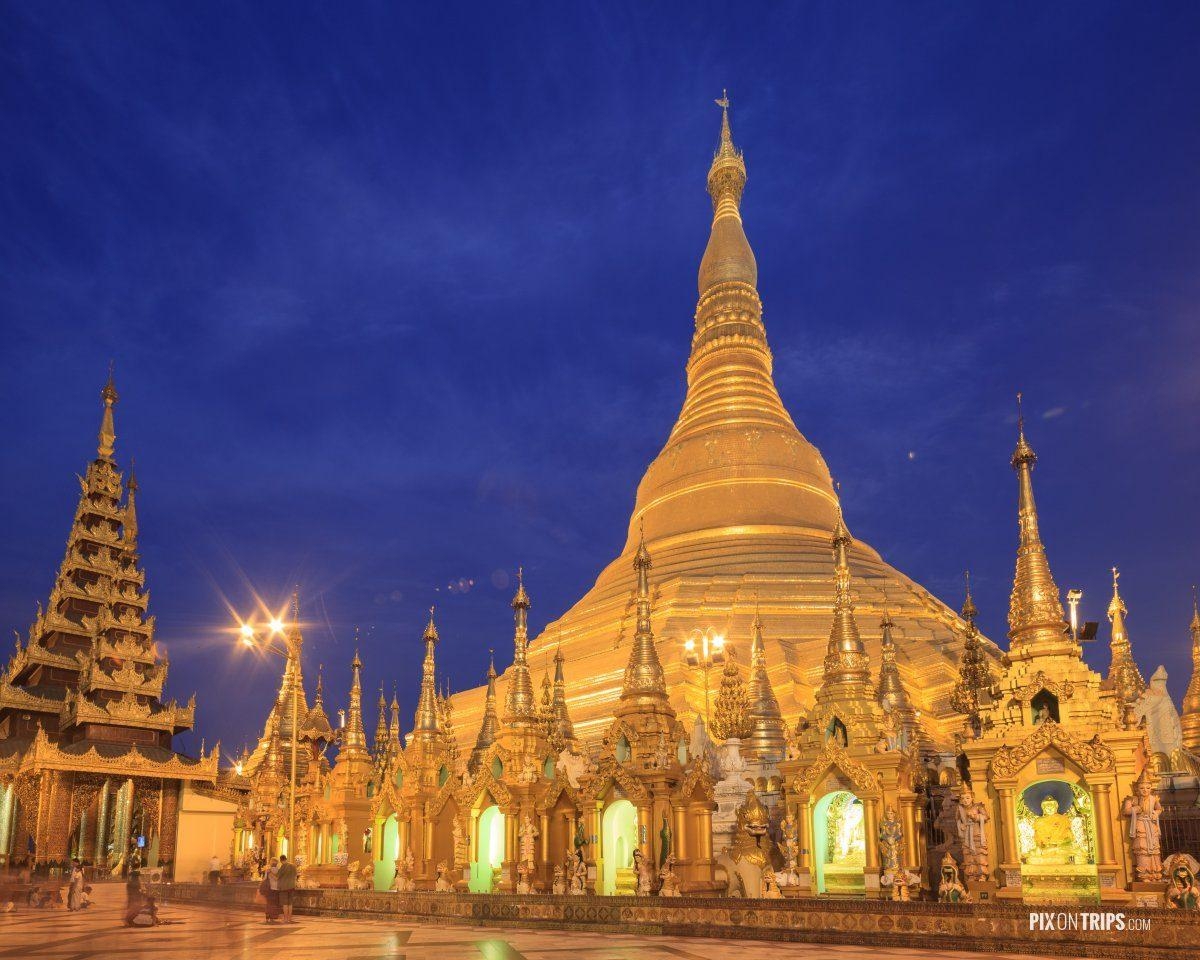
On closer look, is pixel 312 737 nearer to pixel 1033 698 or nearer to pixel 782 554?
pixel 782 554

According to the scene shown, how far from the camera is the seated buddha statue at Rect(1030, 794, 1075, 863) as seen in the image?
19.1 meters

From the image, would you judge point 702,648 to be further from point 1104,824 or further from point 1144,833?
point 1144,833

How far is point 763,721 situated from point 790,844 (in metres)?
8.29

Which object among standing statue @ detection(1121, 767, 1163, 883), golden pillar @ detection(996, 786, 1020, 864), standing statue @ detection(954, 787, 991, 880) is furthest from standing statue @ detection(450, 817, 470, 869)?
standing statue @ detection(1121, 767, 1163, 883)

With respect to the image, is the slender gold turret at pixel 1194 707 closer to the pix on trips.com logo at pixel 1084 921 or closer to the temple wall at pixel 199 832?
the pix on trips.com logo at pixel 1084 921

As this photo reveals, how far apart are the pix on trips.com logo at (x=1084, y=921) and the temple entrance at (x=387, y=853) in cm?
2126

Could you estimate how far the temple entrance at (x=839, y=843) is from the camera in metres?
21.5

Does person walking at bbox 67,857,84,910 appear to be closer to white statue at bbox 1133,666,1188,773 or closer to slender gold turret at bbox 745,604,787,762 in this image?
slender gold turret at bbox 745,604,787,762

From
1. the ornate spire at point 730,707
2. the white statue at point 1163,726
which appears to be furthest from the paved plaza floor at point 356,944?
the white statue at point 1163,726

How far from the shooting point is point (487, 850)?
89.7 ft

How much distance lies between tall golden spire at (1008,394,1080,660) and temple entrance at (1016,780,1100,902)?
9.95 feet

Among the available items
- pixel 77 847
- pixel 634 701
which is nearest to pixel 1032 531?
pixel 634 701

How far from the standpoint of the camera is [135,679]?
47281 mm

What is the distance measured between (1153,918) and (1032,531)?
11954 millimetres
